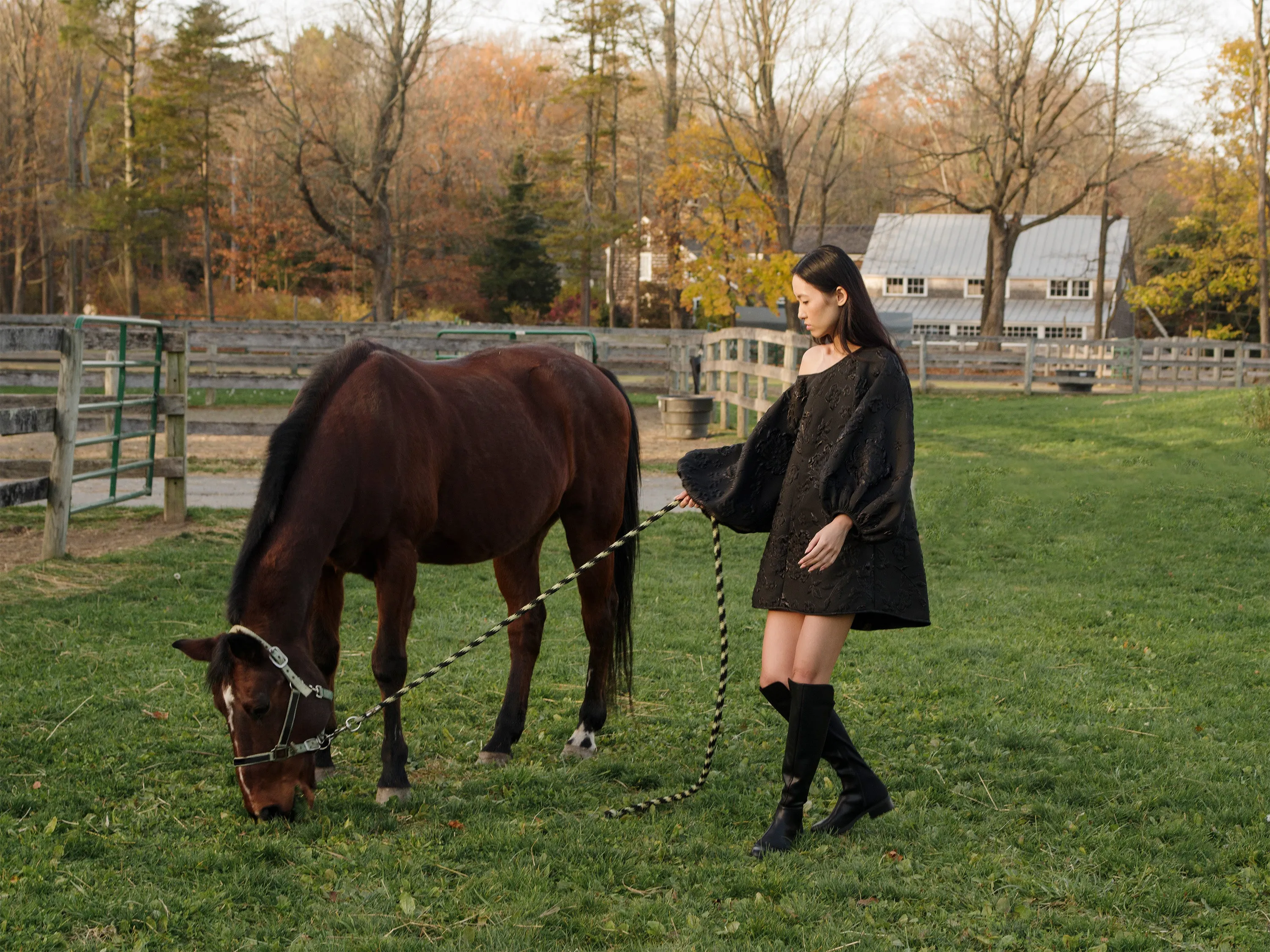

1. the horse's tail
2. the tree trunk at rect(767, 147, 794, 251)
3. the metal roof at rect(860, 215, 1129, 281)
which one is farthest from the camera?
the metal roof at rect(860, 215, 1129, 281)

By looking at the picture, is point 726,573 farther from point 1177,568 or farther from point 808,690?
point 808,690

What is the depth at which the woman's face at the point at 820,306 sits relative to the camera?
3.34m

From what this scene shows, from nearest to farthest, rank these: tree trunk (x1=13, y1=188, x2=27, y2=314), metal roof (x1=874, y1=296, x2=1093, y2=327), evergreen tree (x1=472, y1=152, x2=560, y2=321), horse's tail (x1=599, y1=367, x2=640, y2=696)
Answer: horse's tail (x1=599, y1=367, x2=640, y2=696) < tree trunk (x1=13, y1=188, x2=27, y2=314) < evergreen tree (x1=472, y1=152, x2=560, y2=321) < metal roof (x1=874, y1=296, x2=1093, y2=327)

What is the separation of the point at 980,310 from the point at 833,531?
4535cm

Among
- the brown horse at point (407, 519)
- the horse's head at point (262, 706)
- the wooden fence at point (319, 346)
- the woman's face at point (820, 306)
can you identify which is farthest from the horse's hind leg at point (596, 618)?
the wooden fence at point (319, 346)

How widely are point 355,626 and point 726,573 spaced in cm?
278

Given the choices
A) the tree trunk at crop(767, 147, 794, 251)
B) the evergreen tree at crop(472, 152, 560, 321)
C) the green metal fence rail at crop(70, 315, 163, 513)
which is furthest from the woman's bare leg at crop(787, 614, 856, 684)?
the evergreen tree at crop(472, 152, 560, 321)

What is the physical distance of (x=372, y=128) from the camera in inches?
1307

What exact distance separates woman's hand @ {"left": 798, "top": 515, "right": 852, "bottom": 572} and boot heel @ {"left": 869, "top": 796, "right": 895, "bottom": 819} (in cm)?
87

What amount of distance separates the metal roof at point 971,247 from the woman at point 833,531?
143 ft

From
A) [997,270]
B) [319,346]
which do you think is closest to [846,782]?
[319,346]

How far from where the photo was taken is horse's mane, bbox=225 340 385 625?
3354mm

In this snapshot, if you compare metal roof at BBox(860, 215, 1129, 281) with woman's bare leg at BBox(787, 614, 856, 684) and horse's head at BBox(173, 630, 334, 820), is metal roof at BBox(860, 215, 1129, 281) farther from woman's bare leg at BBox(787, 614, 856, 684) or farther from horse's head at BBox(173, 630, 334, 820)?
horse's head at BBox(173, 630, 334, 820)

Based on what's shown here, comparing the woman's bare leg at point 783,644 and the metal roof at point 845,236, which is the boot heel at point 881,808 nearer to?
the woman's bare leg at point 783,644
